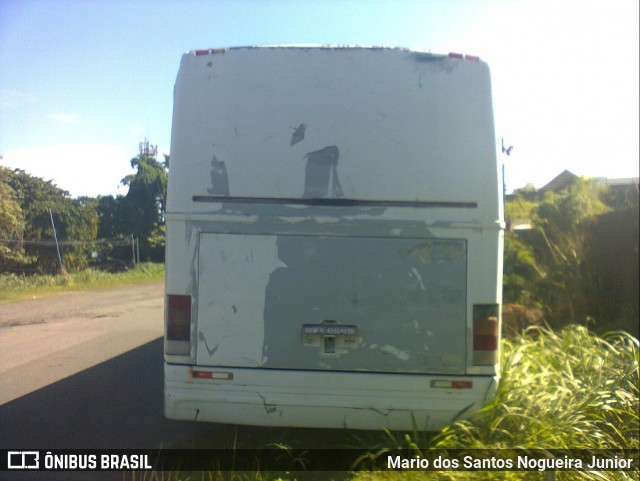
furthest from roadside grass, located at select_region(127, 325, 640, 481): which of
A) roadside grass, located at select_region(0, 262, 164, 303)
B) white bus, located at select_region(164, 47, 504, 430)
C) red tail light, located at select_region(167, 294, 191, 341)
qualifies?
roadside grass, located at select_region(0, 262, 164, 303)

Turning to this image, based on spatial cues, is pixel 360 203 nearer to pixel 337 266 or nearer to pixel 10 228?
pixel 337 266

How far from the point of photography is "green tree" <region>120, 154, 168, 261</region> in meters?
10.4

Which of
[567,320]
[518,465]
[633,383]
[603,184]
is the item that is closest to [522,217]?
[603,184]

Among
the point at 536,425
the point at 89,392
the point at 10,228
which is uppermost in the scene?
the point at 10,228

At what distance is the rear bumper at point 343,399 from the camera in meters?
4.24

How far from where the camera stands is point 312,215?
4289mm

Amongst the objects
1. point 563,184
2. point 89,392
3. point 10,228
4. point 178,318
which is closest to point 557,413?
point 178,318

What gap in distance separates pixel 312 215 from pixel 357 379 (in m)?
1.27

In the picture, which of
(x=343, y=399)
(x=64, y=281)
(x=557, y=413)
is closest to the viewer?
(x=343, y=399)

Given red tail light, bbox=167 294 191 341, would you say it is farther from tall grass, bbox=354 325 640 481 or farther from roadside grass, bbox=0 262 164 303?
roadside grass, bbox=0 262 164 303

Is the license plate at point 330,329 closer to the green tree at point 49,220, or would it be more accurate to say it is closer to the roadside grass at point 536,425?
the roadside grass at point 536,425

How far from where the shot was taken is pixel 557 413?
4812 mm

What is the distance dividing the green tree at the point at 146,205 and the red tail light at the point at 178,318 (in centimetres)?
593

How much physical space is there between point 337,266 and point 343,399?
99 centimetres
